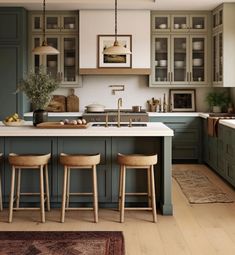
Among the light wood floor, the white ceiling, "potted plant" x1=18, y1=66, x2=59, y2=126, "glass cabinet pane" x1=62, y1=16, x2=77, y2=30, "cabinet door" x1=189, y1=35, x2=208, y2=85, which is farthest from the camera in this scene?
"cabinet door" x1=189, y1=35, x2=208, y2=85

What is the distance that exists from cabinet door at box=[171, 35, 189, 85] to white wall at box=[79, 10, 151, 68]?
0.48 m

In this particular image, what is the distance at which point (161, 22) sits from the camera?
27.3ft

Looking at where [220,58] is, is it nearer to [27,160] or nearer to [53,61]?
[53,61]

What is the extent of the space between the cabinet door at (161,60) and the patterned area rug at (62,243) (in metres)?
4.46

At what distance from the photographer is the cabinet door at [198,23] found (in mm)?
8344

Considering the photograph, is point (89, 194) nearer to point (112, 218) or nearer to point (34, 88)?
point (112, 218)

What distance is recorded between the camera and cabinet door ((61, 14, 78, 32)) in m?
8.26

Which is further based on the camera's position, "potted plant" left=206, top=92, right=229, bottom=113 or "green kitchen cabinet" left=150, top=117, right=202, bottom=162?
"potted plant" left=206, top=92, right=229, bottom=113

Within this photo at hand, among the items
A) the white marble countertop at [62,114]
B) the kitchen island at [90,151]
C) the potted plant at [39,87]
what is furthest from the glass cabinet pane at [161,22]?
the kitchen island at [90,151]

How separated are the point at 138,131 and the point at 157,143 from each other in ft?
1.00

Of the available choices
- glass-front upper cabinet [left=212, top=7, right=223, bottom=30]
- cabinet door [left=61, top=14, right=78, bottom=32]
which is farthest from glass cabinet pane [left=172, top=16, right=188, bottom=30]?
cabinet door [left=61, top=14, right=78, bottom=32]

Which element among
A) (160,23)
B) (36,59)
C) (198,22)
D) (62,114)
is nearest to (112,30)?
(160,23)

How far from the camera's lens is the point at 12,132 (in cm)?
497

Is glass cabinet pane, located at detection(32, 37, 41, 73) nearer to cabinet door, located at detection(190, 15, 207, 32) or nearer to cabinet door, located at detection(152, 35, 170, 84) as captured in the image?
cabinet door, located at detection(152, 35, 170, 84)
